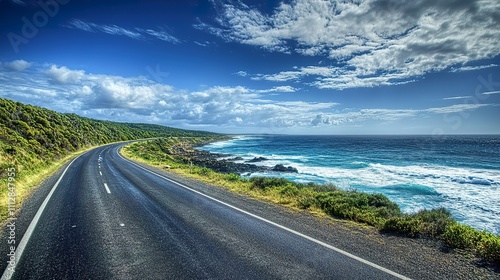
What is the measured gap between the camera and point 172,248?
5438 mm

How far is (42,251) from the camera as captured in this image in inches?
208

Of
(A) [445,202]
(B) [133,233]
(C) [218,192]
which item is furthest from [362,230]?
(A) [445,202]

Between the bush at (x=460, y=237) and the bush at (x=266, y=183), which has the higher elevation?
the bush at (x=460, y=237)

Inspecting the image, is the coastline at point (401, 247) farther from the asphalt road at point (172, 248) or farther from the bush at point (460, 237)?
the asphalt road at point (172, 248)

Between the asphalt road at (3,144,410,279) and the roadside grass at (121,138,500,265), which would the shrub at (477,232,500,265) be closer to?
the roadside grass at (121,138,500,265)

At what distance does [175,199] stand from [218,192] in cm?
254

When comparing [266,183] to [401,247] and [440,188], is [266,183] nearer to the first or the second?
[401,247]

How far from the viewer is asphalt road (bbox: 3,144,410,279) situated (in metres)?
4.44

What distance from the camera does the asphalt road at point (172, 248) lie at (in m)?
4.44

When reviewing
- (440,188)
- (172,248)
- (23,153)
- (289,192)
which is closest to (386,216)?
(289,192)

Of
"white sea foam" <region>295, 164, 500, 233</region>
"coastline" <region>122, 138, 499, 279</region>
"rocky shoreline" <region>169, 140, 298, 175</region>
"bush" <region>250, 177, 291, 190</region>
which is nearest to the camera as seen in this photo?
"coastline" <region>122, 138, 499, 279</region>

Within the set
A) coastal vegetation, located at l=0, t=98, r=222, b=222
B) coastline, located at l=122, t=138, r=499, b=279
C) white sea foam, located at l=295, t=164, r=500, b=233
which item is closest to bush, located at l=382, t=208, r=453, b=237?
coastline, located at l=122, t=138, r=499, b=279

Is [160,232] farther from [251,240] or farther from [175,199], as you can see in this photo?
[175,199]

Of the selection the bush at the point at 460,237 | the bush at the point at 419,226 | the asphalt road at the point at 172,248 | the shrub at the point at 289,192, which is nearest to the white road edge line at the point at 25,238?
the asphalt road at the point at 172,248
